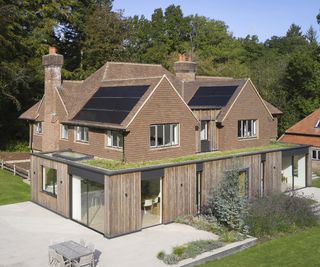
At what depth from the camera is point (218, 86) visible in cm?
2861

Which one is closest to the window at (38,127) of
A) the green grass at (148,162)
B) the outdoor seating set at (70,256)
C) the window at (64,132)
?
the window at (64,132)

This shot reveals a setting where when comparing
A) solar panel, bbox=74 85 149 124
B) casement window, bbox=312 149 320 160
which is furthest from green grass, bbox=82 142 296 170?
casement window, bbox=312 149 320 160

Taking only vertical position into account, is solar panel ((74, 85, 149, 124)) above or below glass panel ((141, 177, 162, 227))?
above

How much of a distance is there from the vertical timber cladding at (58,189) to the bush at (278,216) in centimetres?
929

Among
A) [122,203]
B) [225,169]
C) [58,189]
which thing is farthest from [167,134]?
[58,189]

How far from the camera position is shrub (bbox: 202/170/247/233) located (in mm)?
18922

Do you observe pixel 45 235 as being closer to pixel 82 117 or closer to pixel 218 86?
pixel 82 117

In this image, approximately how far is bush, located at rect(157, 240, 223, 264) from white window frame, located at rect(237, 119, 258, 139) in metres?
11.4

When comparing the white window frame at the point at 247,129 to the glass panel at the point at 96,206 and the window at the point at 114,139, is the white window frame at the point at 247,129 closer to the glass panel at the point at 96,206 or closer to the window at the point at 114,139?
the window at the point at 114,139

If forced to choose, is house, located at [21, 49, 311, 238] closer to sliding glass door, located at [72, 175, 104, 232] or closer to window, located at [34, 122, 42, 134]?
sliding glass door, located at [72, 175, 104, 232]

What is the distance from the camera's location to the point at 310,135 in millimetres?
38406

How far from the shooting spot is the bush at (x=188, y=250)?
615 inches

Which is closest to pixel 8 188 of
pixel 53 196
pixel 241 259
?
pixel 53 196

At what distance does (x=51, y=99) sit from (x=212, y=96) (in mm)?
11405
